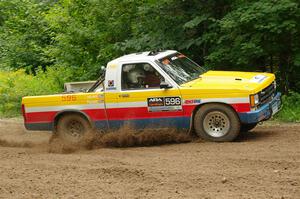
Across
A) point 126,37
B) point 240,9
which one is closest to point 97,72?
point 126,37

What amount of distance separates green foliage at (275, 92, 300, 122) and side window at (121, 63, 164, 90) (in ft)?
11.4

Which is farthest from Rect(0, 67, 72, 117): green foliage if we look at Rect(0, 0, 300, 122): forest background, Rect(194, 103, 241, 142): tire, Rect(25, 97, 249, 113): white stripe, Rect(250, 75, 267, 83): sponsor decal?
Rect(250, 75, 267, 83): sponsor decal

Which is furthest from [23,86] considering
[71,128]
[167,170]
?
[167,170]

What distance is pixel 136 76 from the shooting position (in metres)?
10.7

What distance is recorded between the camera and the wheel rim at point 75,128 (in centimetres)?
1132

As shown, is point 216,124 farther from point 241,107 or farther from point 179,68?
point 179,68

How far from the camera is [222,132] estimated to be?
10.1 m

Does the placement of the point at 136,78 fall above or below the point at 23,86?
above

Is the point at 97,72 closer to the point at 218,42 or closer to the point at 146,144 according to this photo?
the point at 218,42

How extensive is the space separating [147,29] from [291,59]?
4.00 meters

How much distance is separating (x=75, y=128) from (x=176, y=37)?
4.61 m

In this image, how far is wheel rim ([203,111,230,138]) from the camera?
10062 mm

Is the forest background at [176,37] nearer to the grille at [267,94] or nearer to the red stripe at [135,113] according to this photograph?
the grille at [267,94]

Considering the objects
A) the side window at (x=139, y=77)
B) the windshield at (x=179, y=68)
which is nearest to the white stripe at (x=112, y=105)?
the side window at (x=139, y=77)
